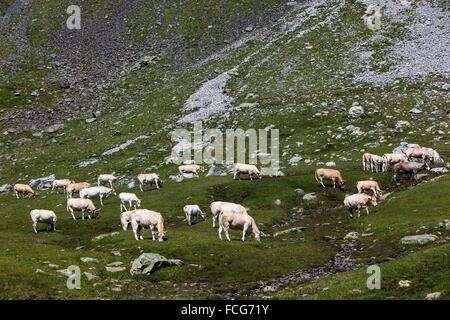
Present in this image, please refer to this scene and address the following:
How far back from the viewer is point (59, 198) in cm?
5544

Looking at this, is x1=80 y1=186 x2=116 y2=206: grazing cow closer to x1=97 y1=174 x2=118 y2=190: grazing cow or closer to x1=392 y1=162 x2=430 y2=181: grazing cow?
x1=97 y1=174 x2=118 y2=190: grazing cow

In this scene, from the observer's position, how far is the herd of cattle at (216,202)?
3578 centimetres

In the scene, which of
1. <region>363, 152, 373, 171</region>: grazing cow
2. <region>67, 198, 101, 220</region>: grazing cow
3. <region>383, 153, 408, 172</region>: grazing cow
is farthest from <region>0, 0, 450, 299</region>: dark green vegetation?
<region>383, 153, 408, 172</region>: grazing cow

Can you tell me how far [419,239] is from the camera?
31078 millimetres

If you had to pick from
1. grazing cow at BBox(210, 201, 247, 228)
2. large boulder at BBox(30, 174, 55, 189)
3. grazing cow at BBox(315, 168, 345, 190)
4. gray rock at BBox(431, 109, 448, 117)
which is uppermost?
gray rock at BBox(431, 109, 448, 117)

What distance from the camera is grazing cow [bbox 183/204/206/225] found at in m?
42.3

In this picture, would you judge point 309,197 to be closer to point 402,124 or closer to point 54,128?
point 402,124

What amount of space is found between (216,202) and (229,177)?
16.6m

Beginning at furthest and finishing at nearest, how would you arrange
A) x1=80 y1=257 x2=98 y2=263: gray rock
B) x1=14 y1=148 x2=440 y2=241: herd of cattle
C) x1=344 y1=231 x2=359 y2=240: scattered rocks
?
x1=14 y1=148 x2=440 y2=241: herd of cattle
x1=344 y1=231 x2=359 y2=240: scattered rocks
x1=80 y1=257 x2=98 y2=263: gray rock

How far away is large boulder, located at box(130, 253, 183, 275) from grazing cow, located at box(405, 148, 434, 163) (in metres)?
32.4

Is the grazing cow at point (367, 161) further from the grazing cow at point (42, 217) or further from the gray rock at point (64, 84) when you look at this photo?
the gray rock at point (64, 84)

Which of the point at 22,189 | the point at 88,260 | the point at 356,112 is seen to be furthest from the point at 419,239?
the point at 22,189

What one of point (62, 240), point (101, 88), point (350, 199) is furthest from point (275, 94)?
point (62, 240)

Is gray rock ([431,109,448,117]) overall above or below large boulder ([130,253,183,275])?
above
